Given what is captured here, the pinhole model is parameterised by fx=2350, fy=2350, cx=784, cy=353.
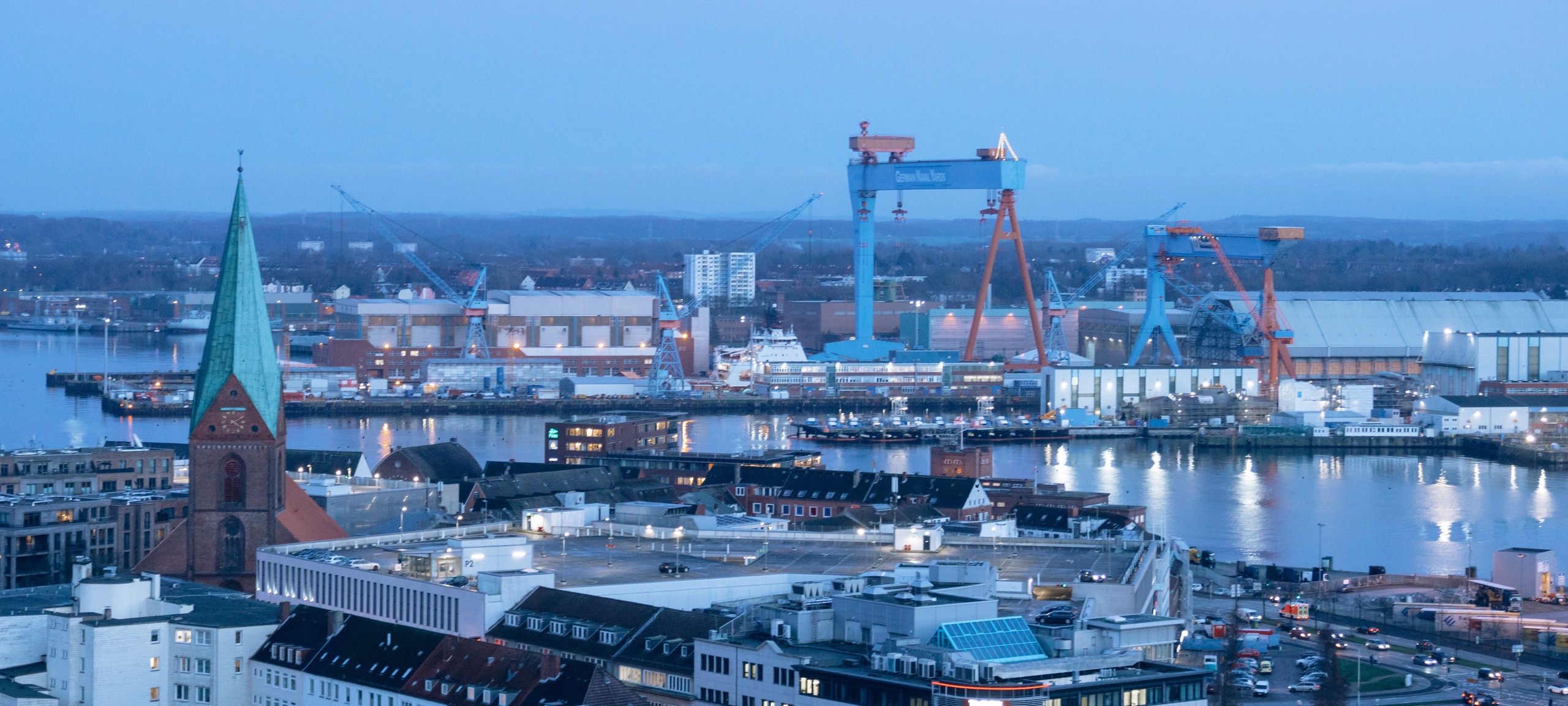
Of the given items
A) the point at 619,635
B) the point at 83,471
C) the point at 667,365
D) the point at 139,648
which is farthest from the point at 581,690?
the point at 667,365

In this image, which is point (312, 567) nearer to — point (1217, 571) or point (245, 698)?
point (245, 698)

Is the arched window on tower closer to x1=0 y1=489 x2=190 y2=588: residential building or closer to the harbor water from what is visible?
x1=0 y1=489 x2=190 y2=588: residential building

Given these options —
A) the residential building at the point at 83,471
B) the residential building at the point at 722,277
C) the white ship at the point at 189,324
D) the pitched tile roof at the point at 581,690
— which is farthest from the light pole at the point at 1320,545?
the residential building at the point at 722,277

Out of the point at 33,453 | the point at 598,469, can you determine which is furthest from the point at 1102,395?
the point at 33,453

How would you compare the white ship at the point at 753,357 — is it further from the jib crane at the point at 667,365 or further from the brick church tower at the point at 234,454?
the brick church tower at the point at 234,454

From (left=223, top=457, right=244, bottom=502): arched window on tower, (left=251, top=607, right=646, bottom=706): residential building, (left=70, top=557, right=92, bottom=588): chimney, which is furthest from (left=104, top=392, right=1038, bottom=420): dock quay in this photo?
(left=251, top=607, right=646, bottom=706): residential building

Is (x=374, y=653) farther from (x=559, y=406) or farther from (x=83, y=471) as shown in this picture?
(x=559, y=406)

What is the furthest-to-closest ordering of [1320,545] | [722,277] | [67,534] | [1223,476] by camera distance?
[722,277], [1223,476], [1320,545], [67,534]
